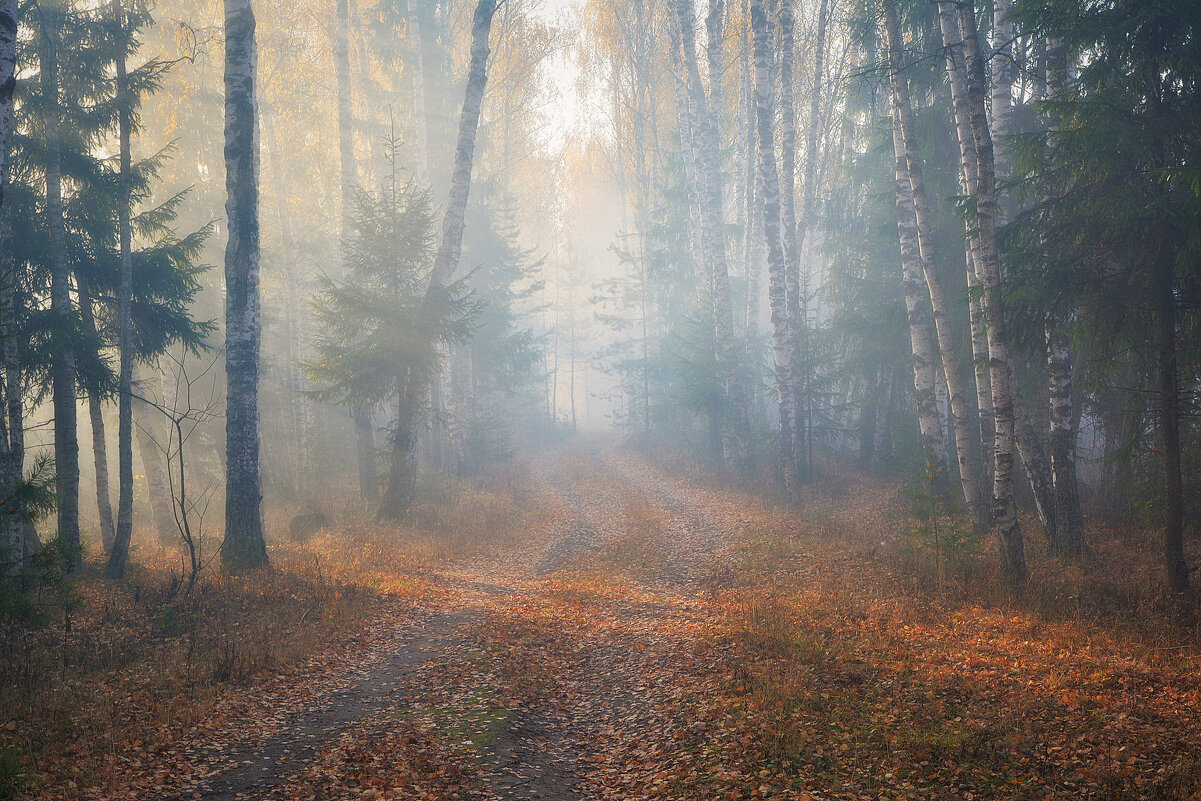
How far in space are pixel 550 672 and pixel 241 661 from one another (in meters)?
Result: 3.95

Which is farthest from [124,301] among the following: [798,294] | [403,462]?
[798,294]

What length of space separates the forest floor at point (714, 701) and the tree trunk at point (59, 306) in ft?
19.3

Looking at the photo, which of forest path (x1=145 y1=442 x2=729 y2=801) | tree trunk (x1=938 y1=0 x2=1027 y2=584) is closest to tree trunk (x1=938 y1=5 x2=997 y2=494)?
tree trunk (x1=938 y1=0 x2=1027 y2=584)

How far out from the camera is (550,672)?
8586 mm

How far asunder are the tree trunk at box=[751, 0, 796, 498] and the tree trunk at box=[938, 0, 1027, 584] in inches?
336

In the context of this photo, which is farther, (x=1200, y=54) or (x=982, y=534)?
(x=982, y=534)

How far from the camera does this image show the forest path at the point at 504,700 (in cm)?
587

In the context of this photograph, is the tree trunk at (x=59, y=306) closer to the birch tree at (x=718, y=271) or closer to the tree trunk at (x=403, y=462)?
the tree trunk at (x=403, y=462)

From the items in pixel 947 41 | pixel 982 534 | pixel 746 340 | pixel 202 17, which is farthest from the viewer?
pixel 746 340

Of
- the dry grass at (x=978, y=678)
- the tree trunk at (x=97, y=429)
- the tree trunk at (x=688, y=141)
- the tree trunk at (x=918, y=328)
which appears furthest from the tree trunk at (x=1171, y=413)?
the tree trunk at (x=688, y=141)

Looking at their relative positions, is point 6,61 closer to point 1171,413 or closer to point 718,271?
point 1171,413

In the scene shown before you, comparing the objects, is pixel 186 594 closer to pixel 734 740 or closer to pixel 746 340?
pixel 734 740

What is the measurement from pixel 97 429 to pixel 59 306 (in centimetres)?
363

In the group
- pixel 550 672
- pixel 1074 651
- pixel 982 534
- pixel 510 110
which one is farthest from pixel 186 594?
pixel 510 110
